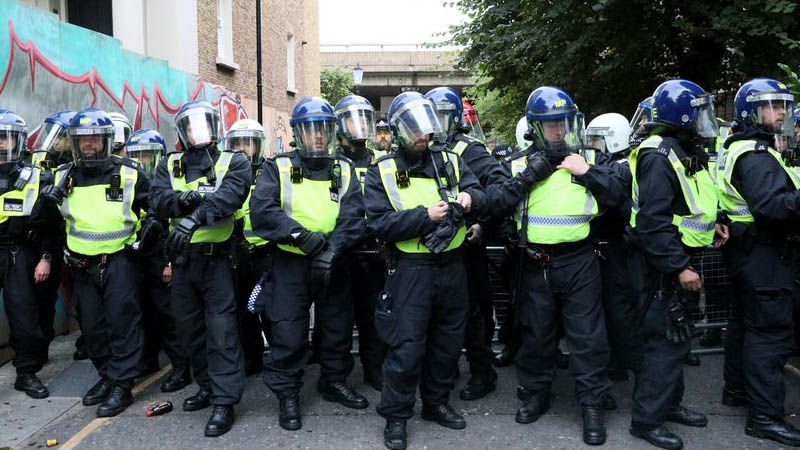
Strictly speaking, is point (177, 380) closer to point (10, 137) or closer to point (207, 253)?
point (207, 253)

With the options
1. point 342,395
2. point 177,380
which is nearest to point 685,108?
point 342,395

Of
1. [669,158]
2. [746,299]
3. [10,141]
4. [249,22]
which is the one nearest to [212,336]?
[10,141]

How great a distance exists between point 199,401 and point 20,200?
2.02 m

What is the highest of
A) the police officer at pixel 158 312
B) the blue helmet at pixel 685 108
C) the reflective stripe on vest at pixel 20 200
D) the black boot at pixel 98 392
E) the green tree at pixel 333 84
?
the green tree at pixel 333 84

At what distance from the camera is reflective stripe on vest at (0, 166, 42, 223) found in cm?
505

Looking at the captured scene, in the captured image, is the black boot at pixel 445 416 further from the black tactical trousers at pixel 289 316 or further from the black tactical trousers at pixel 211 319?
the black tactical trousers at pixel 211 319

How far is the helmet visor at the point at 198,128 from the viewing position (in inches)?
183

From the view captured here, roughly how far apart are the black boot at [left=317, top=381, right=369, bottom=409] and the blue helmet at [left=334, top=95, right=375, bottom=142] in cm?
199

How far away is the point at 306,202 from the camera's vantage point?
4527 millimetres

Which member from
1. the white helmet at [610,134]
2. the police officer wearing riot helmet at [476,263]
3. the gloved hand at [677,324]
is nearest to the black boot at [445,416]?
the police officer wearing riot helmet at [476,263]

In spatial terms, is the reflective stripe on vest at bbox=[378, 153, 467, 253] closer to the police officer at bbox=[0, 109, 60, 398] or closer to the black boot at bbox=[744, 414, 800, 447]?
the black boot at bbox=[744, 414, 800, 447]

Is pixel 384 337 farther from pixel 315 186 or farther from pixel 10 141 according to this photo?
pixel 10 141

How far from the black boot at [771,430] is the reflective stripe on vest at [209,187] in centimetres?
358

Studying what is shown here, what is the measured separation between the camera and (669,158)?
394cm
